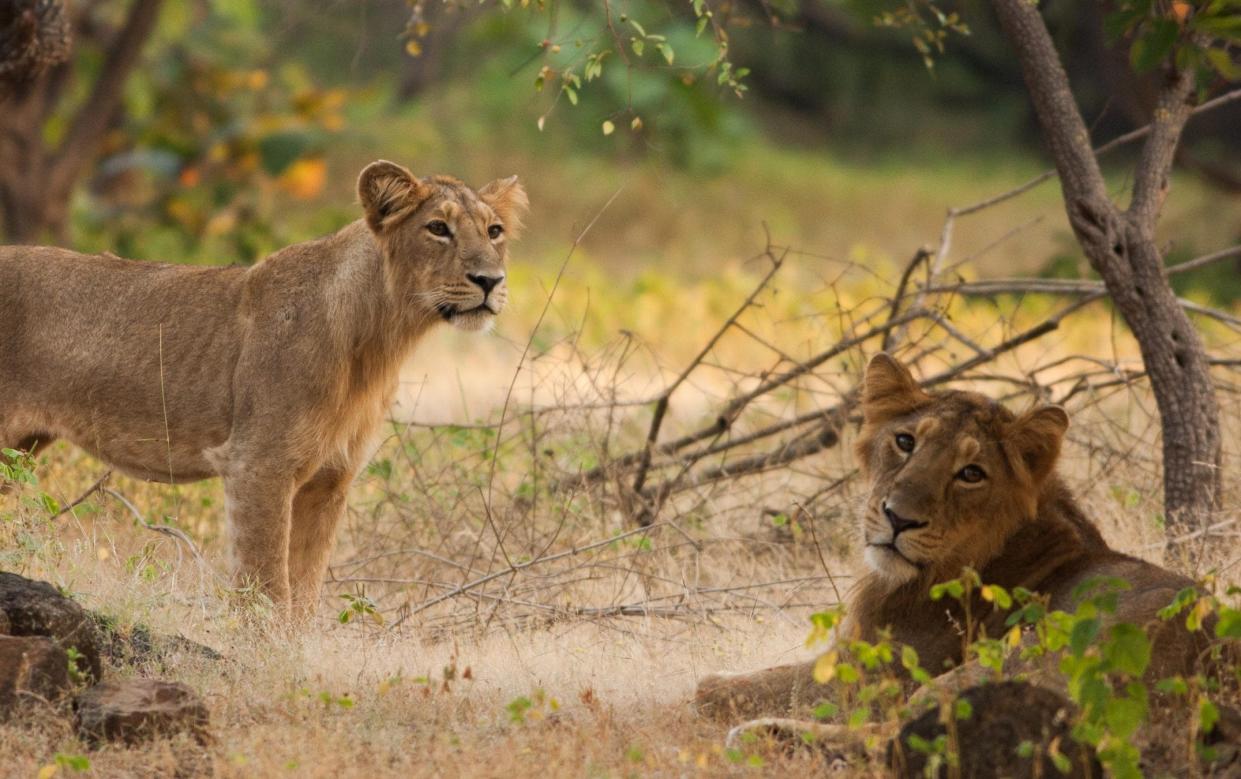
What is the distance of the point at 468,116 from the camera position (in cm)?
2439

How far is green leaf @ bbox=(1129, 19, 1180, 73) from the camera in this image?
5.16 metres

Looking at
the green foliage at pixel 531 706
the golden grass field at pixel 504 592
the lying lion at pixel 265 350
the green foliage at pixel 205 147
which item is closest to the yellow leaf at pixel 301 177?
the green foliage at pixel 205 147

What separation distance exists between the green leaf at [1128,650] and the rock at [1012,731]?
0.55ft

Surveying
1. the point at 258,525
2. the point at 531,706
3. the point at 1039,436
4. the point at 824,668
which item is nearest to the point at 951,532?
the point at 1039,436

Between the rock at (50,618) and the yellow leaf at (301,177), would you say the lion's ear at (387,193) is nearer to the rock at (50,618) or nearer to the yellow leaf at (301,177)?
the rock at (50,618)

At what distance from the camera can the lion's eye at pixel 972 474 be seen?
4.28 m

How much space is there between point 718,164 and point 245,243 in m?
12.8

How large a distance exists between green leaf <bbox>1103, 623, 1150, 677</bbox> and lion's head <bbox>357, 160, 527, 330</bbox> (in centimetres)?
274

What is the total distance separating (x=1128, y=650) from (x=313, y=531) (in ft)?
11.1

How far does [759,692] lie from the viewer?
453 centimetres

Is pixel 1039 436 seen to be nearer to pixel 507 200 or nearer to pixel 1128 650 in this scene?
pixel 1128 650

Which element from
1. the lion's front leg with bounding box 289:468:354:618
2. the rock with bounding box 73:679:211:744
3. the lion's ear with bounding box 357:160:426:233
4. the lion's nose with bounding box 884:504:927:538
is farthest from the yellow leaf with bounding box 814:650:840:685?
the lion's front leg with bounding box 289:468:354:618

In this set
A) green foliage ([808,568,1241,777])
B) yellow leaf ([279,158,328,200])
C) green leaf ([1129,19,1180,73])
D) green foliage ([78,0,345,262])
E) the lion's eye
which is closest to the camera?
green foliage ([808,568,1241,777])

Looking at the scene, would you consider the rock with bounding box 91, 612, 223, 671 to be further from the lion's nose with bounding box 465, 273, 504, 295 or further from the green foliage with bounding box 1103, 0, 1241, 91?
the green foliage with bounding box 1103, 0, 1241, 91
